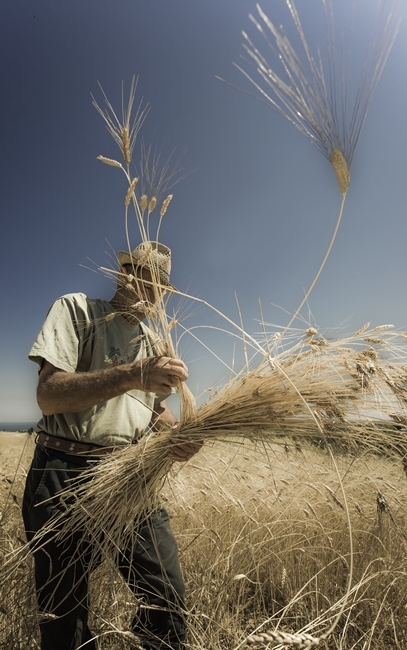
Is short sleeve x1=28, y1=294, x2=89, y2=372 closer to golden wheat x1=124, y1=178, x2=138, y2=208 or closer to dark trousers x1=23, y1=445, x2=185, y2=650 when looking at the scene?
dark trousers x1=23, y1=445, x2=185, y2=650

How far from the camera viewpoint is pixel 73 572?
4.56 ft

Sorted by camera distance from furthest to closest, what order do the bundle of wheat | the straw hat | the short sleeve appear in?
the straw hat
the short sleeve
the bundle of wheat

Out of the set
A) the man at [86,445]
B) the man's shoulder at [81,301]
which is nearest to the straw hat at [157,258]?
the man at [86,445]

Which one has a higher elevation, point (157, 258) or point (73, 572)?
point (157, 258)

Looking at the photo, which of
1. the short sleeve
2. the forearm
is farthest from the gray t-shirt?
the forearm

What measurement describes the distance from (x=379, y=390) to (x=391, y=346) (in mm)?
226

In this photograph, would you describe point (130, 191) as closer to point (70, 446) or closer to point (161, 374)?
point (161, 374)

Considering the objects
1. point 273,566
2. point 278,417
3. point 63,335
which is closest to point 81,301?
point 63,335

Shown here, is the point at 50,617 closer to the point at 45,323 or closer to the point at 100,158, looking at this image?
the point at 45,323

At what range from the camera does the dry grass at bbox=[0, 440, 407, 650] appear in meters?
1.43

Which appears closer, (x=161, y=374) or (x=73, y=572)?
(x=161, y=374)

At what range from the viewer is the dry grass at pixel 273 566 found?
4.70 feet

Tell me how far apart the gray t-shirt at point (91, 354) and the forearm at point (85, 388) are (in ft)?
0.36

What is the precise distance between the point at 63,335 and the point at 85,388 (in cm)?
31
